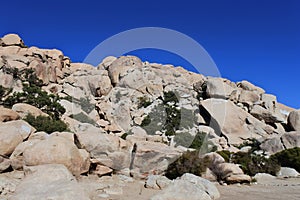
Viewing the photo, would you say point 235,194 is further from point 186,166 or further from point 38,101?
point 38,101

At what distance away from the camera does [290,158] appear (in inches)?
797

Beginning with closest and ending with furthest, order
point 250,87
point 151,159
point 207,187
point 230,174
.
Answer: point 207,187
point 230,174
point 151,159
point 250,87

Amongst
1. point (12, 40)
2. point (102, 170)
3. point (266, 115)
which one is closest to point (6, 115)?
point (102, 170)

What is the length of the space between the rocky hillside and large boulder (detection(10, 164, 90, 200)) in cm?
3

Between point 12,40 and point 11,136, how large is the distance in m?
48.3

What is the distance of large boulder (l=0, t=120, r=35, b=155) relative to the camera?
11.1 meters

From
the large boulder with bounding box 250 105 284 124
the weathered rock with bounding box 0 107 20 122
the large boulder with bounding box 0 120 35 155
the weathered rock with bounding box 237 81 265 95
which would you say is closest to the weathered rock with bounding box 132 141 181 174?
the large boulder with bounding box 0 120 35 155

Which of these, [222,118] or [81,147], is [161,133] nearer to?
[222,118]

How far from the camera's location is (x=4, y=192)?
8.12 m

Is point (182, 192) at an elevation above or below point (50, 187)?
above

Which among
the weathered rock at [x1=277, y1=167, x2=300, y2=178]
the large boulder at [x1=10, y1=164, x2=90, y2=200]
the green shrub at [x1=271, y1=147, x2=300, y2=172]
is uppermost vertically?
the green shrub at [x1=271, y1=147, x2=300, y2=172]

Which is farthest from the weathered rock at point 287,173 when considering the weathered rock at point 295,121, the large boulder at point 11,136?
the weathered rock at point 295,121

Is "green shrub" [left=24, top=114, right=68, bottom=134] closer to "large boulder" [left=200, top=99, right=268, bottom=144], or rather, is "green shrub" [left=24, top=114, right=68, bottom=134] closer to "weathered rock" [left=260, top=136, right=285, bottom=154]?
"weathered rock" [left=260, top=136, right=285, bottom=154]

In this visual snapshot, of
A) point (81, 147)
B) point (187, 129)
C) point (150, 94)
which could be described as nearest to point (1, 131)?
point (81, 147)
